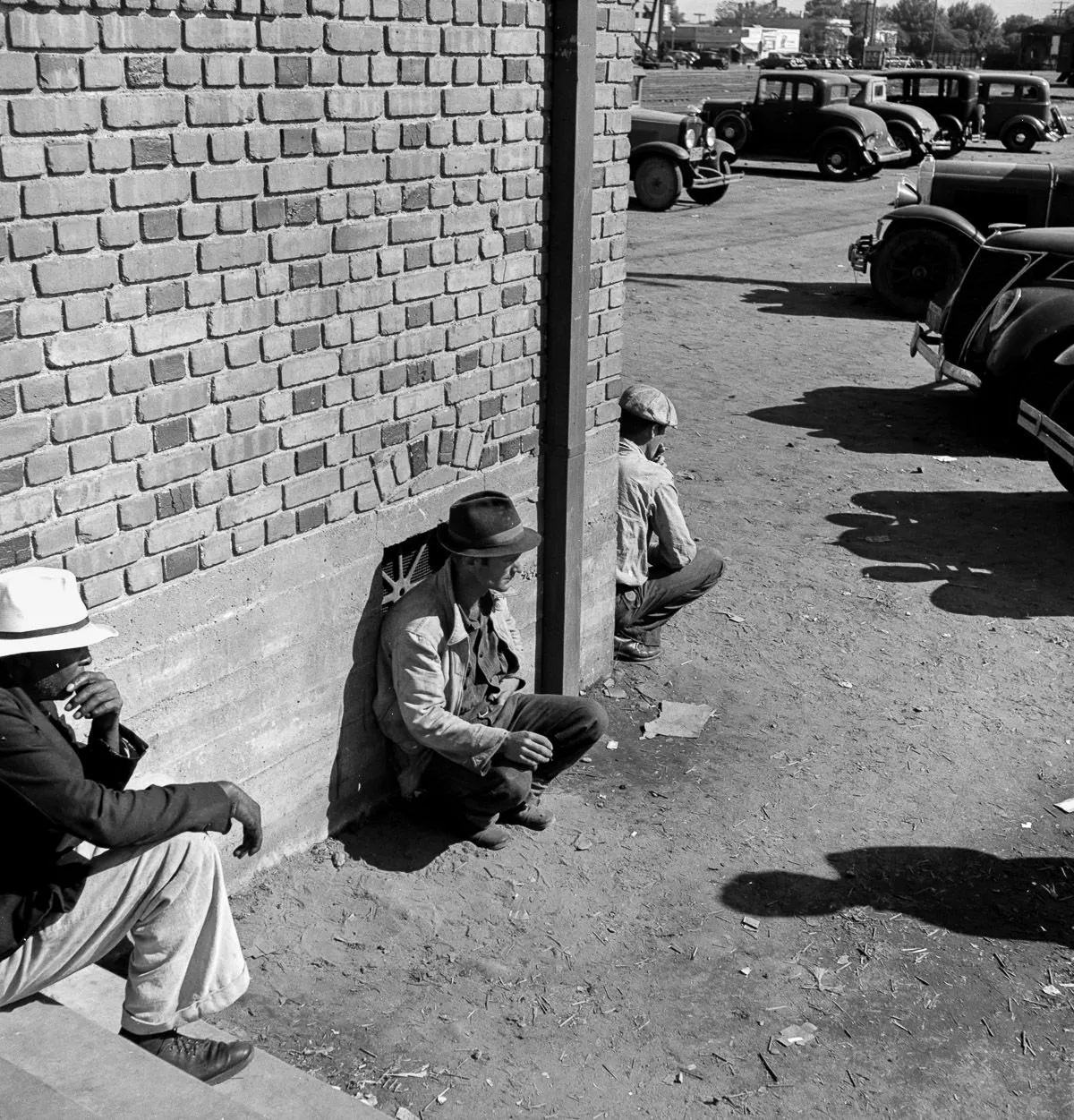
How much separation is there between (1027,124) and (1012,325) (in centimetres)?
2478

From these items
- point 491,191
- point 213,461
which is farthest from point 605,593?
point 213,461

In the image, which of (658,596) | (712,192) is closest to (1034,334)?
(658,596)

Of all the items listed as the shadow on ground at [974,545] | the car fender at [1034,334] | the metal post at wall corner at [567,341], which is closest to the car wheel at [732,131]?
the car fender at [1034,334]

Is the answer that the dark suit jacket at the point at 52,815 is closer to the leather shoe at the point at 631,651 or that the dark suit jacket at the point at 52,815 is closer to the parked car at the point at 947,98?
the leather shoe at the point at 631,651

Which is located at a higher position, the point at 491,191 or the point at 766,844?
the point at 491,191

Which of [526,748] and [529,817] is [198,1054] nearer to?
[526,748]

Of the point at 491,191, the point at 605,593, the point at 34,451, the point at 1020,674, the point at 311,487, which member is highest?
the point at 491,191

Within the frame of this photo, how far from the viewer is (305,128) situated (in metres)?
4.30

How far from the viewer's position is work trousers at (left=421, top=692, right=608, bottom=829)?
16.5 feet

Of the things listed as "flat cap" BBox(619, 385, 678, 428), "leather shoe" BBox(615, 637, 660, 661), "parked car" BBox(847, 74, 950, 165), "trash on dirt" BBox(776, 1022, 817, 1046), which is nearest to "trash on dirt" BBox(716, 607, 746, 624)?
"leather shoe" BBox(615, 637, 660, 661)

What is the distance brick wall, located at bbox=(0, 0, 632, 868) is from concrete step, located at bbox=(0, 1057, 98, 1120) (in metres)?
1.29

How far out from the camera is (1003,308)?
10.5m

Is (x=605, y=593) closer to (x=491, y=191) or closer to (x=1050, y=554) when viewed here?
(x=491, y=191)

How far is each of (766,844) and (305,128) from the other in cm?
319
